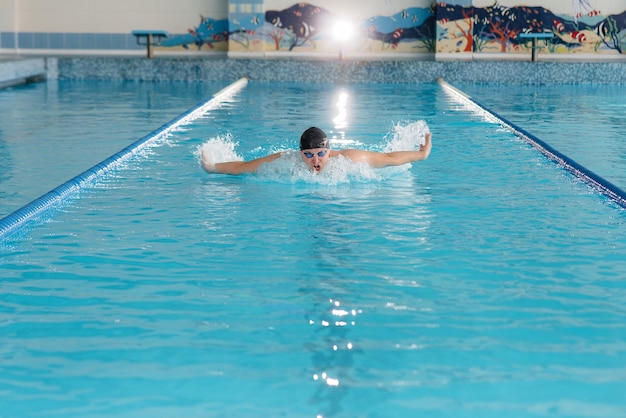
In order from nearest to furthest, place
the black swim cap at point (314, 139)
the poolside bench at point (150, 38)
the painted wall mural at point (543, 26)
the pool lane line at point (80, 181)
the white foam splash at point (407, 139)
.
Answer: the pool lane line at point (80, 181) < the black swim cap at point (314, 139) < the white foam splash at point (407, 139) < the poolside bench at point (150, 38) < the painted wall mural at point (543, 26)

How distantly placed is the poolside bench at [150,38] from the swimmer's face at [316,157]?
10281 millimetres

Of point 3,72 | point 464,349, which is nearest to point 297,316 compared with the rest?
point 464,349

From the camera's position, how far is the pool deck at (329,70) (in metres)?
14.9

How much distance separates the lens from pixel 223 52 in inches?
671

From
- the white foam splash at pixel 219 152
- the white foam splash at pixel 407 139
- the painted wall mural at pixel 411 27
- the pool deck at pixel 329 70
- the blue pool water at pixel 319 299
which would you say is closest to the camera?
the blue pool water at pixel 319 299

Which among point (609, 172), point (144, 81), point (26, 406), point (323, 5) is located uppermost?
point (323, 5)

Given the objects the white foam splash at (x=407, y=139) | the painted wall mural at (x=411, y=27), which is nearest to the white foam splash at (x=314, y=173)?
the white foam splash at (x=407, y=139)

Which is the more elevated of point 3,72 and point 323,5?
point 323,5

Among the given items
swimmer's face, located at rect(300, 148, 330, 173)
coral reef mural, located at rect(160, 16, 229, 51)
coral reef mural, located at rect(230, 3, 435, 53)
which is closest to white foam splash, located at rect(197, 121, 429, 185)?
swimmer's face, located at rect(300, 148, 330, 173)

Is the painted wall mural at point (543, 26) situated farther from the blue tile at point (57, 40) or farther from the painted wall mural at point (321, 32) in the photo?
the blue tile at point (57, 40)

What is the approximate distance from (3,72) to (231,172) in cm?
792

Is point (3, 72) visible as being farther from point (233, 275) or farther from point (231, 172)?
point (233, 275)

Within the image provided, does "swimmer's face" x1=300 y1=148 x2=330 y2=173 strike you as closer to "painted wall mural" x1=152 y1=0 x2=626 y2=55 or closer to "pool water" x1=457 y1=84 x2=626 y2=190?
"pool water" x1=457 y1=84 x2=626 y2=190

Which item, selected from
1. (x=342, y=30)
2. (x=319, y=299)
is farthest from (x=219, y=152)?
(x=342, y=30)
